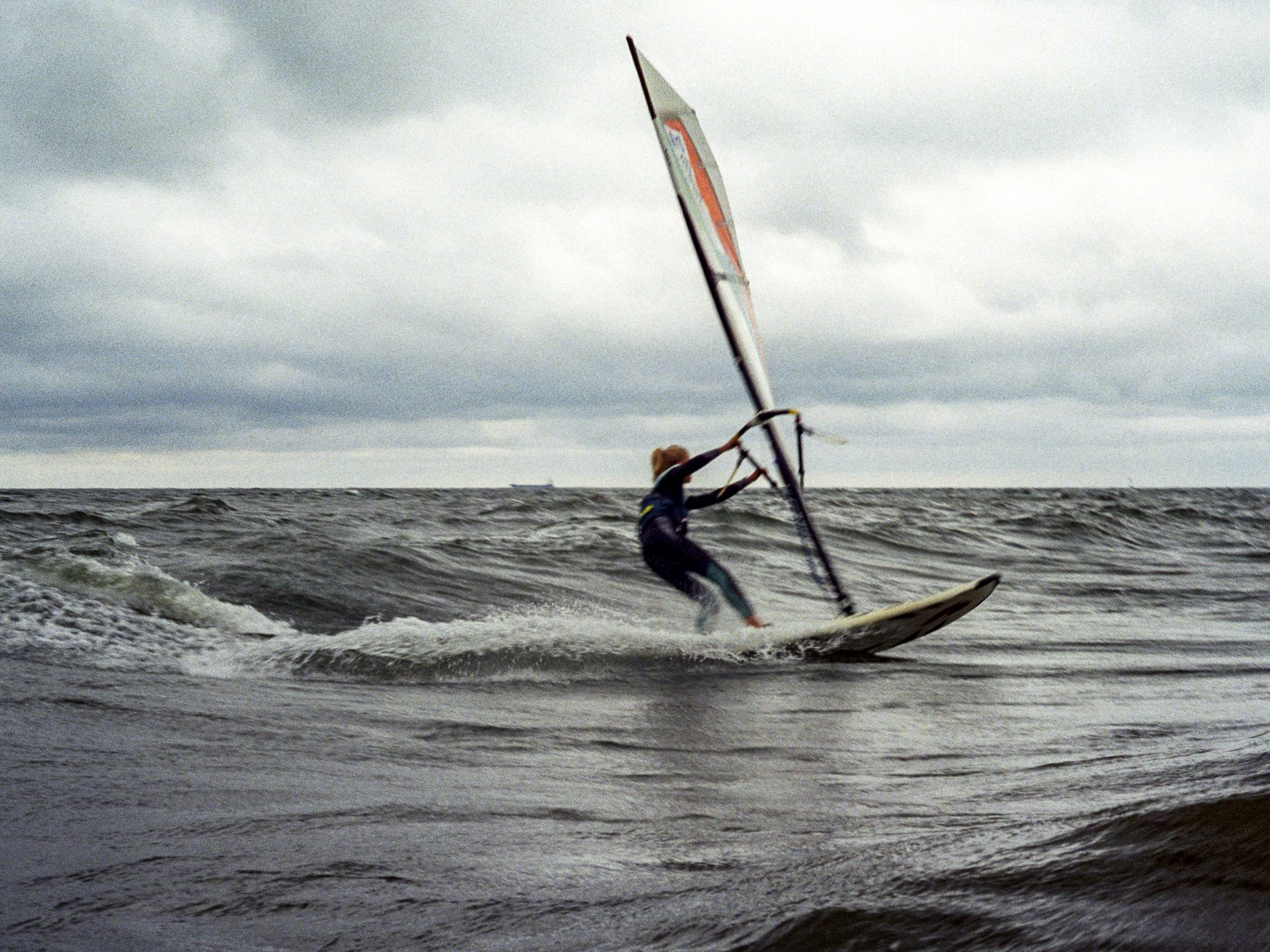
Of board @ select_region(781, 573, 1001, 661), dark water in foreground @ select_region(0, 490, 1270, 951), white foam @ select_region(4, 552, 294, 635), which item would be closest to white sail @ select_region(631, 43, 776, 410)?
board @ select_region(781, 573, 1001, 661)

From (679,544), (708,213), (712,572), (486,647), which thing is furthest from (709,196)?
(486,647)

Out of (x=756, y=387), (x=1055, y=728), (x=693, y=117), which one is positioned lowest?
(x=1055, y=728)

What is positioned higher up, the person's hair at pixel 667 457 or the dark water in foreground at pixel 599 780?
the person's hair at pixel 667 457

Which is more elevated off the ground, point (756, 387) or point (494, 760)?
point (756, 387)

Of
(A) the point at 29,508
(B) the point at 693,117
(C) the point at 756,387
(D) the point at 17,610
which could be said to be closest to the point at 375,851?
(C) the point at 756,387

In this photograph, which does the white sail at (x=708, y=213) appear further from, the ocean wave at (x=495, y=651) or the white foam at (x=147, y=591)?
the white foam at (x=147, y=591)

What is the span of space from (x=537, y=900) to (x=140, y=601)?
870 centimetres

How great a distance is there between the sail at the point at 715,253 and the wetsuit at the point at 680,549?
0.68 metres

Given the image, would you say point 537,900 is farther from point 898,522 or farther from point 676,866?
point 898,522

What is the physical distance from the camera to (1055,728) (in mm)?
5547

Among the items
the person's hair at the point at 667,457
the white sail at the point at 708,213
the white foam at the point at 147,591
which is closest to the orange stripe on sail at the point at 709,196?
the white sail at the point at 708,213

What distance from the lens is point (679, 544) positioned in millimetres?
9188

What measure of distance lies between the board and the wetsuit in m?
0.58

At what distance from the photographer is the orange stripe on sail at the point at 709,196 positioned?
9.70 m
